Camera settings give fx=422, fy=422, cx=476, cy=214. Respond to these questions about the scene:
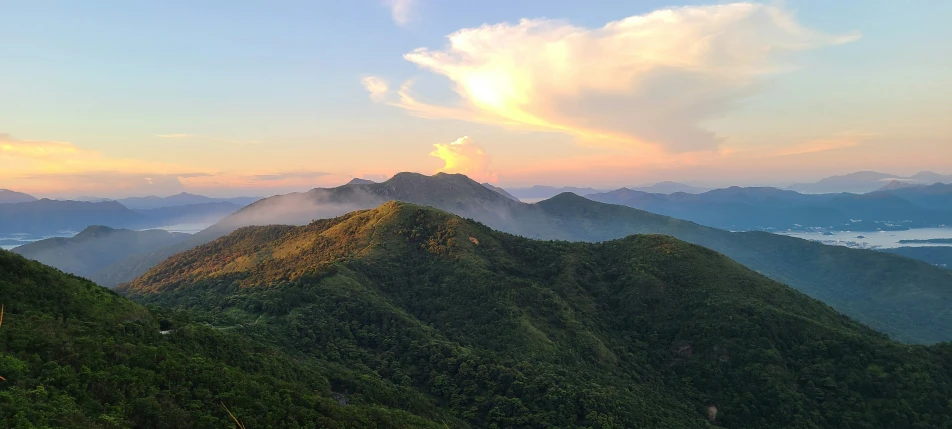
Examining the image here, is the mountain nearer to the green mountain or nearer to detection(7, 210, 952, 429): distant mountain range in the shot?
detection(7, 210, 952, 429): distant mountain range

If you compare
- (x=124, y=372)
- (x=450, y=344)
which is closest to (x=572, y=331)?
(x=450, y=344)

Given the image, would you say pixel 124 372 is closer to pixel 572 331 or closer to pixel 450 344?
pixel 450 344

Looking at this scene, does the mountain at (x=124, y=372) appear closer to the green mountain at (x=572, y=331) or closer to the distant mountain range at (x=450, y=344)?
the distant mountain range at (x=450, y=344)

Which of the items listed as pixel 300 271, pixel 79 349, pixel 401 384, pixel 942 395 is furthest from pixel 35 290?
pixel 942 395

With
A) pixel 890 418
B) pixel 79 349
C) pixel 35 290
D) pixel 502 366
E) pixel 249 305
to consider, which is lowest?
pixel 890 418

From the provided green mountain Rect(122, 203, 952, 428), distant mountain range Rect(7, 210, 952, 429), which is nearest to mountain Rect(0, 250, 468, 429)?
distant mountain range Rect(7, 210, 952, 429)

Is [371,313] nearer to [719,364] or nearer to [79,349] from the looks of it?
[79,349]
